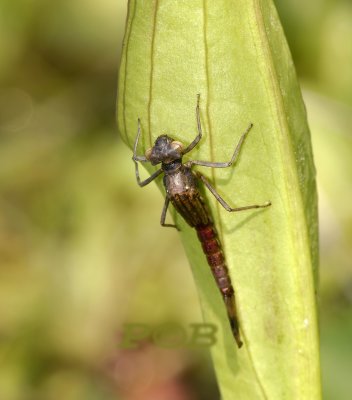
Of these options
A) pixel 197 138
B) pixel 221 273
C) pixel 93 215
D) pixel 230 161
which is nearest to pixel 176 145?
pixel 197 138

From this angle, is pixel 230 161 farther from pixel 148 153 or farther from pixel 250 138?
pixel 148 153

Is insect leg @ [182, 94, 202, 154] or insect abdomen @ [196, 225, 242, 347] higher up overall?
insect leg @ [182, 94, 202, 154]

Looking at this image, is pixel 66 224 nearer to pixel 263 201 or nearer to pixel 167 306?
pixel 167 306

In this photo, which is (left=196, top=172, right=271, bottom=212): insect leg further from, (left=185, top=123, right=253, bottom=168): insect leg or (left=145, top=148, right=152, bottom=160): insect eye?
(left=145, top=148, right=152, bottom=160): insect eye

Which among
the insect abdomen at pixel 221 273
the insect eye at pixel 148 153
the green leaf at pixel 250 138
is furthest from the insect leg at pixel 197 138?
the insect abdomen at pixel 221 273

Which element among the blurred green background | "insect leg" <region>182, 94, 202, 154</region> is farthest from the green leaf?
the blurred green background

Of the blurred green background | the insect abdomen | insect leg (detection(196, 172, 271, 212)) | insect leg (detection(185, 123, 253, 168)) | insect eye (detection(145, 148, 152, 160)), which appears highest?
insect leg (detection(185, 123, 253, 168))
